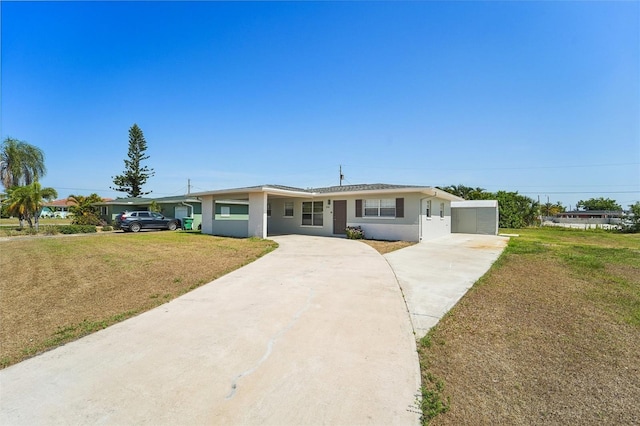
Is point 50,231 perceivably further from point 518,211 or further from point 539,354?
point 518,211

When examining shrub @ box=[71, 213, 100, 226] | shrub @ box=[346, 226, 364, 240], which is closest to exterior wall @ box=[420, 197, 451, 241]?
shrub @ box=[346, 226, 364, 240]

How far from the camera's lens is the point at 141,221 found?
74.0ft

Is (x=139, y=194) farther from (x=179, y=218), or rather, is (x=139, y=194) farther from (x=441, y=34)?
(x=441, y=34)

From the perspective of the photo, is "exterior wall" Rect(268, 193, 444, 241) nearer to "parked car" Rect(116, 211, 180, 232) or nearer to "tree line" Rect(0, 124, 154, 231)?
"parked car" Rect(116, 211, 180, 232)

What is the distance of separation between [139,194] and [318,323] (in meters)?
44.9

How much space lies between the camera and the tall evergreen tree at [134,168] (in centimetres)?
4072

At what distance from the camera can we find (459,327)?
4.34 m

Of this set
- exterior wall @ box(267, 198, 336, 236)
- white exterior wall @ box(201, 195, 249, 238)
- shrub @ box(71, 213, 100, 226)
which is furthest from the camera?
shrub @ box(71, 213, 100, 226)

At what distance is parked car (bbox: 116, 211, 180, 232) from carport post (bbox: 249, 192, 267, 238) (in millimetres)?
11353

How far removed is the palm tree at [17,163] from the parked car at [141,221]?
42.0ft

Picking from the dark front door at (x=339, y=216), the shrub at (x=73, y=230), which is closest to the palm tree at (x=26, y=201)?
the shrub at (x=73, y=230)

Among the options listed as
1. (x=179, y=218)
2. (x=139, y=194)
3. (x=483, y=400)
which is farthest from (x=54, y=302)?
(x=139, y=194)

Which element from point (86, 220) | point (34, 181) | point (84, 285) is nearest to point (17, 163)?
point (34, 181)

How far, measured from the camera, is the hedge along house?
14914mm
